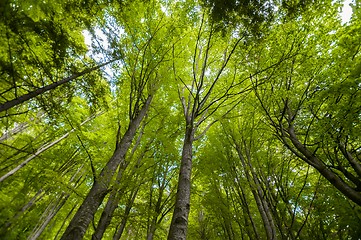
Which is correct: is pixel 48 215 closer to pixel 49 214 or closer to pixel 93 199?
pixel 49 214

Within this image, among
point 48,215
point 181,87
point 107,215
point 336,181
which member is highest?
point 181,87

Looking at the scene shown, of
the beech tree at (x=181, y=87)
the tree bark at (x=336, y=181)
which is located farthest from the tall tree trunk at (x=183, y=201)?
the tree bark at (x=336, y=181)

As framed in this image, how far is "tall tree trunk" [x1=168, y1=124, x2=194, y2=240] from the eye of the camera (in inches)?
103

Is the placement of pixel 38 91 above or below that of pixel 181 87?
below

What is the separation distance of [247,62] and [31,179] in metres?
9.50

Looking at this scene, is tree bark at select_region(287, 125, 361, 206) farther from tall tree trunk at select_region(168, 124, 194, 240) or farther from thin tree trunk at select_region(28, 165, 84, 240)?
thin tree trunk at select_region(28, 165, 84, 240)

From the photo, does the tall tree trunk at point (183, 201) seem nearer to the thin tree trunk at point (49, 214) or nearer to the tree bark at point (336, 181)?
the tree bark at point (336, 181)

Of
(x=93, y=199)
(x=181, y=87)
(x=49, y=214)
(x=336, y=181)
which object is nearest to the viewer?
(x=93, y=199)

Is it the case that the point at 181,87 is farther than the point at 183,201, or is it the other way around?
the point at 181,87

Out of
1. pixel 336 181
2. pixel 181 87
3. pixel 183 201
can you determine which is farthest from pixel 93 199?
pixel 336 181

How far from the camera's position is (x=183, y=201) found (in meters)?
3.00

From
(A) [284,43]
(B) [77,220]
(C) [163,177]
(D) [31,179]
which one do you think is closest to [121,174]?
(B) [77,220]

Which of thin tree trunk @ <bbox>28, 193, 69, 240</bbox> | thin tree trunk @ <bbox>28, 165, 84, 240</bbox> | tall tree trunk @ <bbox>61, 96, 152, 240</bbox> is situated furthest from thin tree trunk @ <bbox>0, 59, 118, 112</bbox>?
thin tree trunk @ <bbox>28, 193, 69, 240</bbox>

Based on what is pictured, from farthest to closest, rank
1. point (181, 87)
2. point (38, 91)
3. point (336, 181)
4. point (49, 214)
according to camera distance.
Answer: point (49, 214)
point (181, 87)
point (336, 181)
point (38, 91)
